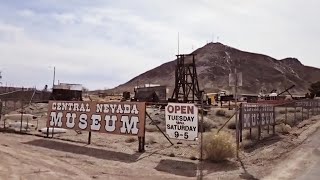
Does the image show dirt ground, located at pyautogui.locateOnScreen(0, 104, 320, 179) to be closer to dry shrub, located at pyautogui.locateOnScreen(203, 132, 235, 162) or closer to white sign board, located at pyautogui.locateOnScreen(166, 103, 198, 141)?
dry shrub, located at pyautogui.locateOnScreen(203, 132, 235, 162)

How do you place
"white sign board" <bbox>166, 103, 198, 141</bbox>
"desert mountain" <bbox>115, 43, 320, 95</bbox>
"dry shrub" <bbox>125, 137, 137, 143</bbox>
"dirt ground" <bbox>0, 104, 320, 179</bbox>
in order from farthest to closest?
"desert mountain" <bbox>115, 43, 320, 95</bbox>, "dry shrub" <bbox>125, 137, 137, 143</bbox>, "white sign board" <bbox>166, 103, 198, 141</bbox>, "dirt ground" <bbox>0, 104, 320, 179</bbox>

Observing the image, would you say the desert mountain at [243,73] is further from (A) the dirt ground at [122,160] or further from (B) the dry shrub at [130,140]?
(A) the dirt ground at [122,160]

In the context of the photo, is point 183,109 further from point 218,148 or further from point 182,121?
point 218,148

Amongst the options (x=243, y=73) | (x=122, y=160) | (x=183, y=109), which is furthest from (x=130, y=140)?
(x=243, y=73)

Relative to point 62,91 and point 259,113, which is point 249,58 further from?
point 259,113

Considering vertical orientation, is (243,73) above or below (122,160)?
above

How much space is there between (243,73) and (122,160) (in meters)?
150

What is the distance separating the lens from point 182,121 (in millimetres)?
17469

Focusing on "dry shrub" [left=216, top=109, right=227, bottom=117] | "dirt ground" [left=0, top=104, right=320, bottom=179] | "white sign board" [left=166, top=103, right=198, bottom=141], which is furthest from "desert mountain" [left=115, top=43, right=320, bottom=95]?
"white sign board" [left=166, top=103, right=198, bottom=141]

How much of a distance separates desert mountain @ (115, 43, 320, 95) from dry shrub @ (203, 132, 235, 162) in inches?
4878

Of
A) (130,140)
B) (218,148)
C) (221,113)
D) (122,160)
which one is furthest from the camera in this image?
(221,113)

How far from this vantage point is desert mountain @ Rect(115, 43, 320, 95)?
153 metres

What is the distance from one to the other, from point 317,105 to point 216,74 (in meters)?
109

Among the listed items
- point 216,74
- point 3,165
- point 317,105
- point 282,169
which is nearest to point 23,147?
point 3,165
